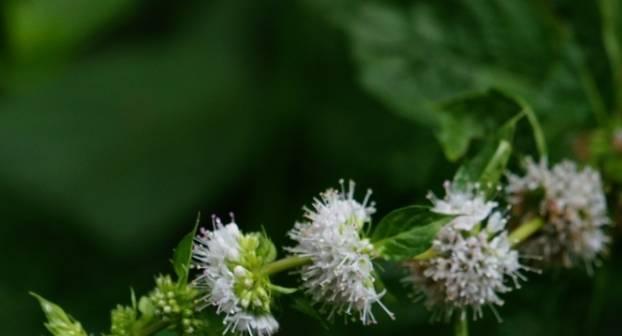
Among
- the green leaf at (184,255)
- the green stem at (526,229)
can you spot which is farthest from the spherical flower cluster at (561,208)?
the green leaf at (184,255)

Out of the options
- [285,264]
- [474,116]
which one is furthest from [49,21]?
[285,264]

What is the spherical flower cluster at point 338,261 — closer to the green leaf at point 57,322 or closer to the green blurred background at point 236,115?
the green leaf at point 57,322

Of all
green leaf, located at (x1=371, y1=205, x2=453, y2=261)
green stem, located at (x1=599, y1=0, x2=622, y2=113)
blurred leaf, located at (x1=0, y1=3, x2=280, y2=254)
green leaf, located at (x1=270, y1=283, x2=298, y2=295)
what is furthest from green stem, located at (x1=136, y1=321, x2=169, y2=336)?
blurred leaf, located at (x1=0, y1=3, x2=280, y2=254)

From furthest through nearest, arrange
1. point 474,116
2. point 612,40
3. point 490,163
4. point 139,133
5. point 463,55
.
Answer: point 139,133, point 463,55, point 612,40, point 474,116, point 490,163

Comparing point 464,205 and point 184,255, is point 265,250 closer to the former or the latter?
point 184,255

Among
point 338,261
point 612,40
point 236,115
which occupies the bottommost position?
point 338,261

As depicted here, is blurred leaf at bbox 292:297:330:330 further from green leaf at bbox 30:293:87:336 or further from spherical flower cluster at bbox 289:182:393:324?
green leaf at bbox 30:293:87:336

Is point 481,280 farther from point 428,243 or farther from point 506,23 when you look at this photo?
point 506,23
